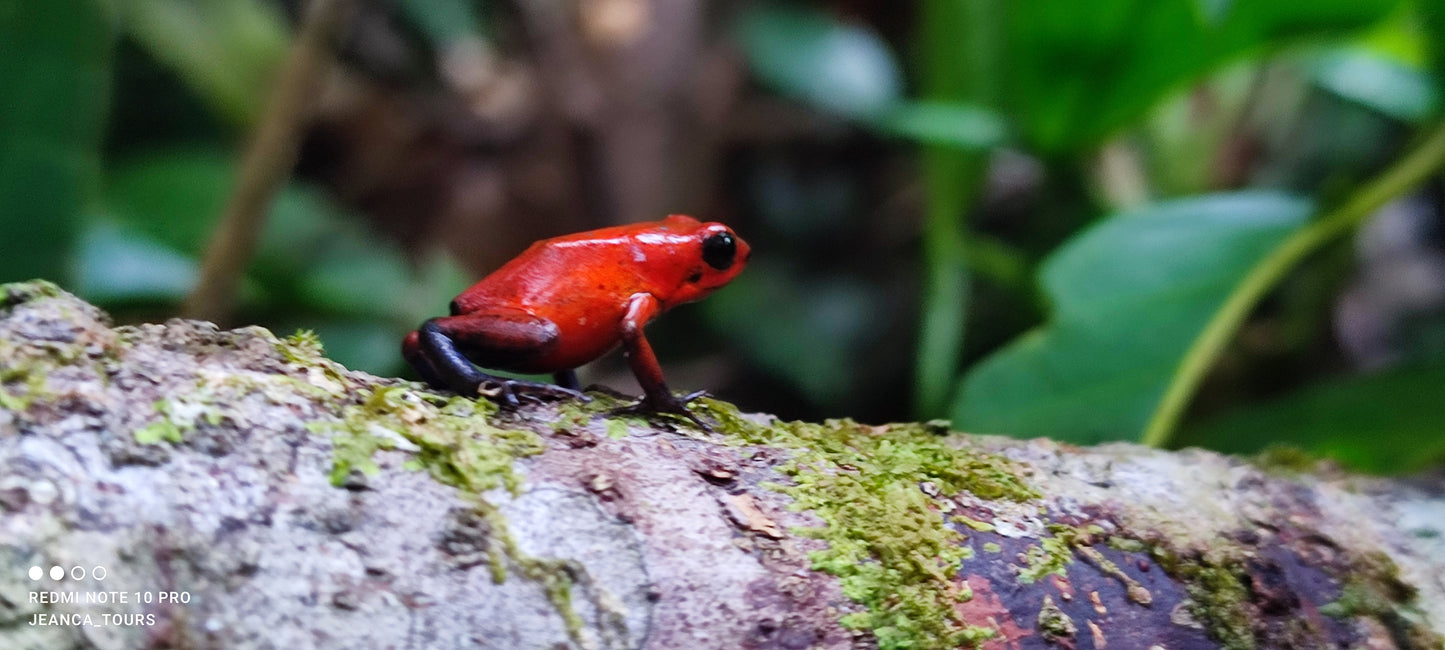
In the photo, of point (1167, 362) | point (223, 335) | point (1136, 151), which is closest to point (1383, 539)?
point (1167, 362)

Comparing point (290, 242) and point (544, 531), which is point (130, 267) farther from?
point (544, 531)

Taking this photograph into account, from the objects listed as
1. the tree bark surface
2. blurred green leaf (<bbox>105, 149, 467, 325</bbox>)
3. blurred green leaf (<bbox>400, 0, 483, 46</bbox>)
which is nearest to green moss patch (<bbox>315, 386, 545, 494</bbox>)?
the tree bark surface

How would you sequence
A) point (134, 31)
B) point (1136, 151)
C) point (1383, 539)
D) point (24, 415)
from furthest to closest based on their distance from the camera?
point (134, 31), point (1136, 151), point (1383, 539), point (24, 415)

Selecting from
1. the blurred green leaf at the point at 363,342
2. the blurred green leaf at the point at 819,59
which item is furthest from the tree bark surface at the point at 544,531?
the blurred green leaf at the point at 819,59

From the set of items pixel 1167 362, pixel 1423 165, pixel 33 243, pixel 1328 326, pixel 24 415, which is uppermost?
pixel 1328 326

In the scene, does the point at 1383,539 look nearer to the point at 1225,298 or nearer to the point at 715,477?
the point at 1225,298

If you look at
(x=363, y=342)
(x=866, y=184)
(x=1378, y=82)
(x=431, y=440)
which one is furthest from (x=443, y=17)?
(x=431, y=440)

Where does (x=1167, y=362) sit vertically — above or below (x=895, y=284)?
below
